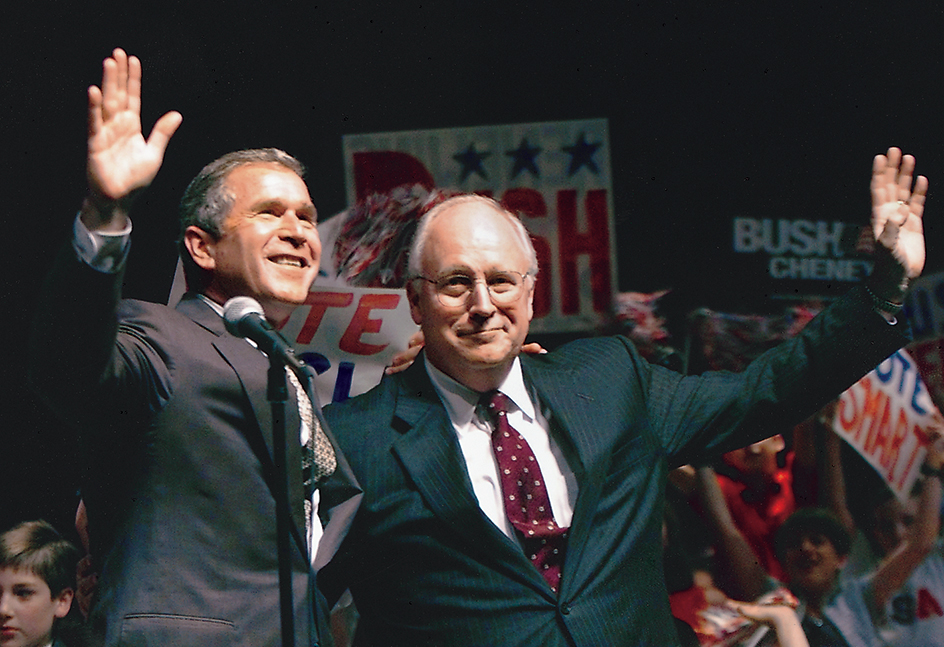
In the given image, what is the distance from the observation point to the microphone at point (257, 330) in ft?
5.90

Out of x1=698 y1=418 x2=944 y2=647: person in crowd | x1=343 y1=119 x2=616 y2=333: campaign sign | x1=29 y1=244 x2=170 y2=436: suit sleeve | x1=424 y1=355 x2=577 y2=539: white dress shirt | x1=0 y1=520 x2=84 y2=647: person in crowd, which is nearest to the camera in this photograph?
x1=29 y1=244 x2=170 y2=436: suit sleeve

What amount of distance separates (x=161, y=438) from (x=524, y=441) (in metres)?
0.91

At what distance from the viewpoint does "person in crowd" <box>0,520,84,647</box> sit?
327 centimetres

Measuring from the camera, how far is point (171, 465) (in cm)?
195

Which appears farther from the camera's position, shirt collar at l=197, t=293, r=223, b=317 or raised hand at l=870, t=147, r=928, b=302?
raised hand at l=870, t=147, r=928, b=302

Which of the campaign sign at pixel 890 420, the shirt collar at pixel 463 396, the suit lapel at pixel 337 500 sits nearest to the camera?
the suit lapel at pixel 337 500

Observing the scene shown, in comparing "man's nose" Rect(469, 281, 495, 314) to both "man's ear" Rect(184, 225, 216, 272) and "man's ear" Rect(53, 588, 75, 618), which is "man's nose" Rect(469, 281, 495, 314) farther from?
"man's ear" Rect(53, 588, 75, 618)

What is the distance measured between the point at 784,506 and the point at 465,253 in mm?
2243

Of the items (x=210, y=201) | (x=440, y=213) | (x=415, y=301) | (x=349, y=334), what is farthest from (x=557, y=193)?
(x=210, y=201)

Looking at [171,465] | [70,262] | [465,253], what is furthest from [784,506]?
[70,262]

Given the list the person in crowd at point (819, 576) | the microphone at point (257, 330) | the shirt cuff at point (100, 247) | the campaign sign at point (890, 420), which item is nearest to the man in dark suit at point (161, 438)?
the shirt cuff at point (100, 247)

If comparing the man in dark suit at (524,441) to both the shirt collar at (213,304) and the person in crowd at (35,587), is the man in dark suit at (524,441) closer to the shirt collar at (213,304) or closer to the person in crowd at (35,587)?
the shirt collar at (213,304)

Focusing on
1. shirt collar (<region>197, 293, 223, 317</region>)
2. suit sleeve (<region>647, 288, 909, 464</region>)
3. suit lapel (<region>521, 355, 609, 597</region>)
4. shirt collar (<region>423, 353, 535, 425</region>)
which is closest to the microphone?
shirt collar (<region>197, 293, 223, 317</region>)

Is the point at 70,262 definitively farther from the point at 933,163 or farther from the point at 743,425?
the point at 933,163
